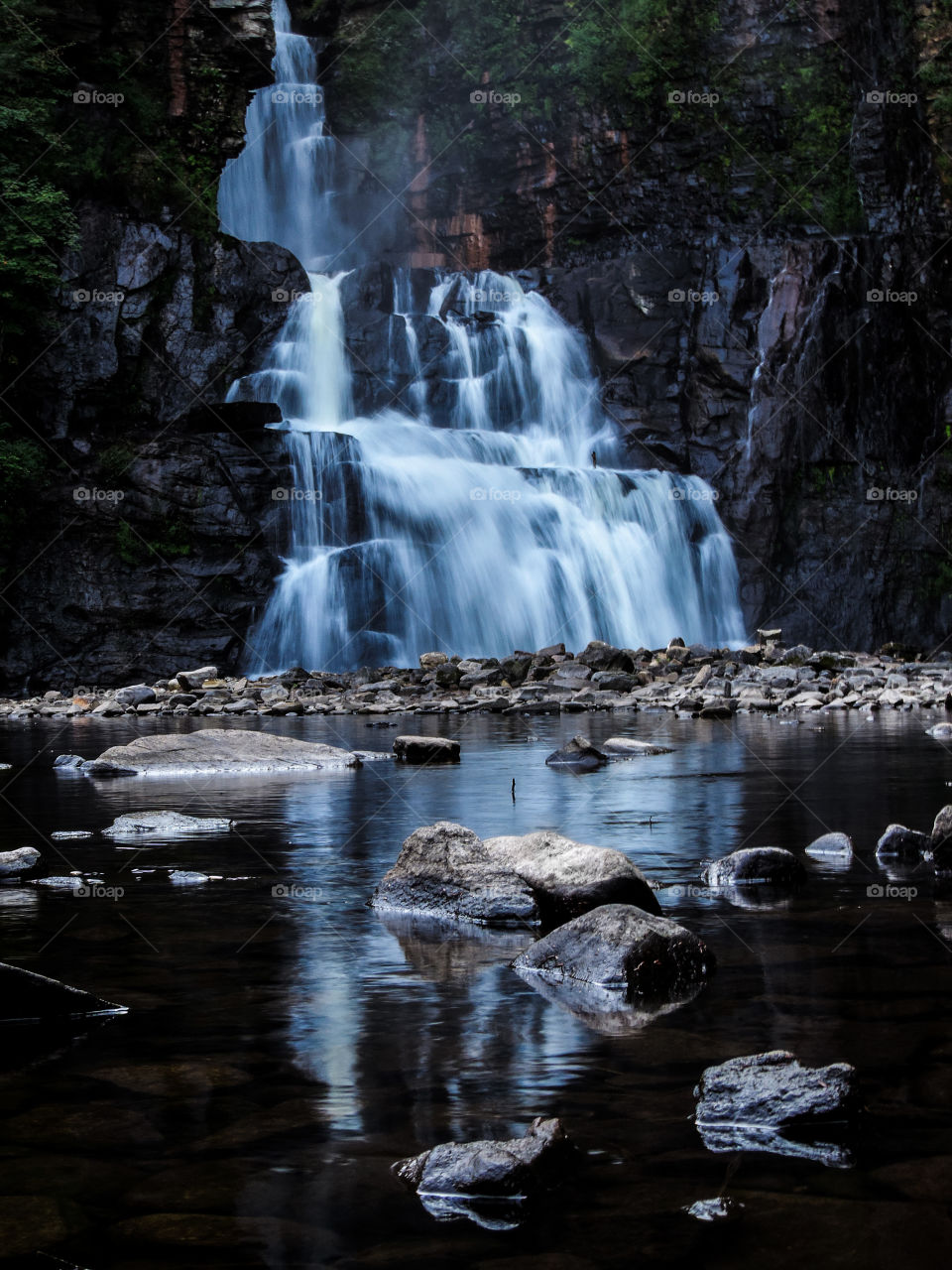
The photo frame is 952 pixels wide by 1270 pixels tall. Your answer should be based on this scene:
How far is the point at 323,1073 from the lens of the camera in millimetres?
3586

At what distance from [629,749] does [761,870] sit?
6630 mm

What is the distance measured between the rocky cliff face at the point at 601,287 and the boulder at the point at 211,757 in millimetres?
15614

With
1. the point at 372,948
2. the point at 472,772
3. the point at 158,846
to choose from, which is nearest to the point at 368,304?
the point at 472,772

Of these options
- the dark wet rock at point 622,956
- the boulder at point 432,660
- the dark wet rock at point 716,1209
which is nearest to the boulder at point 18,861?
the dark wet rock at point 622,956

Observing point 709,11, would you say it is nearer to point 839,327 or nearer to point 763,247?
point 763,247

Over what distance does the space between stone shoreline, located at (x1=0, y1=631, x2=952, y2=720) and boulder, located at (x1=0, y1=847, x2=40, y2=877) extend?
41.8 ft

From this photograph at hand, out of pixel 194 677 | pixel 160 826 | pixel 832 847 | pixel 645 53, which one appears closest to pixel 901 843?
pixel 832 847

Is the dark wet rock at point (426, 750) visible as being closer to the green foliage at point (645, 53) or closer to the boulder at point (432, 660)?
the boulder at point (432, 660)

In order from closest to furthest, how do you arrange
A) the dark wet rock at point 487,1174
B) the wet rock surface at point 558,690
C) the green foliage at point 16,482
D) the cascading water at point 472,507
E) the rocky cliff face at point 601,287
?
the dark wet rock at point 487,1174 < the wet rock surface at point 558,690 < the green foliage at point 16,482 < the rocky cliff face at point 601,287 < the cascading water at point 472,507

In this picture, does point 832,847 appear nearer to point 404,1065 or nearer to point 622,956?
point 622,956

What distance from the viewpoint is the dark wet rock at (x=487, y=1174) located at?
2.74m

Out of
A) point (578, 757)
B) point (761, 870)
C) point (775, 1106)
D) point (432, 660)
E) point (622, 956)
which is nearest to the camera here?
point (775, 1106)

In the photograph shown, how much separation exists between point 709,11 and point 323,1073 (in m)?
41.0

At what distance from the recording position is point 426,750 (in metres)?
12.6
